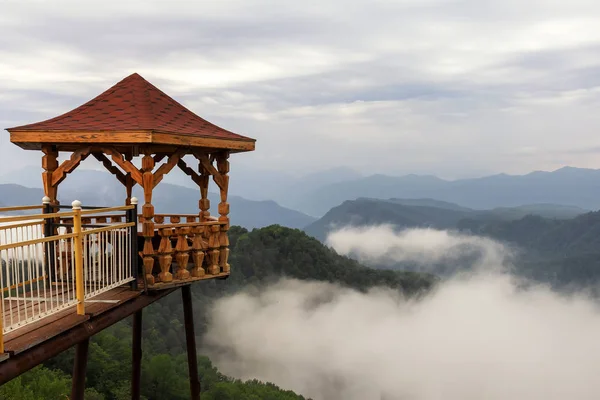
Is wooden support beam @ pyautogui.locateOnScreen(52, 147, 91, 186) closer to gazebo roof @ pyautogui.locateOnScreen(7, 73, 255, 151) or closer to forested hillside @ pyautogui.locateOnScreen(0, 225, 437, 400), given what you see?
gazebo roof @ pyautogui.locateOnScreen(7, 73, 255, 151)

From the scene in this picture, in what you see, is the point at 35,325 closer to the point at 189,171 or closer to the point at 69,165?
the point at 69,165

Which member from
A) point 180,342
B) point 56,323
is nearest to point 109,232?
point 56,323

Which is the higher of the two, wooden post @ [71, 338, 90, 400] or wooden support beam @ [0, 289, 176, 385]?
wooden support beam @ [0, 289, 176, 385]

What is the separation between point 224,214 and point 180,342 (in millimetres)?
102675

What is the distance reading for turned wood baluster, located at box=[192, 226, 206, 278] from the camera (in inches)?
432

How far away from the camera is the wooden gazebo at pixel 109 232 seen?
8.12 m

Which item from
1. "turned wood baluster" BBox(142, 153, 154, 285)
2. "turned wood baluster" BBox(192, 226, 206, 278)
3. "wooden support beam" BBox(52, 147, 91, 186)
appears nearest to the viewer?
"turned wood baluster" BBox(142, 153, 154, 285)

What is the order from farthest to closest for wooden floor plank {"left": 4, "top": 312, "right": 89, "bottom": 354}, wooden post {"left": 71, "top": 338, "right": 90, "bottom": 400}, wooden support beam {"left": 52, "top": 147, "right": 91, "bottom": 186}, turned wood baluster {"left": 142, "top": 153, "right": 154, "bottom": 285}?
wooden support beam {"left": 52, "top": 147, "right": 91, "bottom": 186} → turned wood baluster {"left": 142, "top": 153, "right": 154, "bottom": 285} → wooden post {"left": 71, "top": 338, "right": 90, "bottom": 400} → wooden floor plank {"left": 4, "top": 312, "right": 89, "bottom": 354}

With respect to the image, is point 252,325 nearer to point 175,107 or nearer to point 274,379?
point 274,379

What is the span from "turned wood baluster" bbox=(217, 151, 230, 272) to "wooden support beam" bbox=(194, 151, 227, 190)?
6 centimetres

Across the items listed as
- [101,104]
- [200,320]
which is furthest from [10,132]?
[200,320]

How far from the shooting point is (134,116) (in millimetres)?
10445

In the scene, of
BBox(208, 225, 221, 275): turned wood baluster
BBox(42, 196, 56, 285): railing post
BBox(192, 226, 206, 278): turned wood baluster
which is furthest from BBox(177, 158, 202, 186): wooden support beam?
BBox(42, 196, 56, 285): railing post

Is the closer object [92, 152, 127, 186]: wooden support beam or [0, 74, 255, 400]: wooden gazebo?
[0, 74, 255, 400]: wooden gazebo
